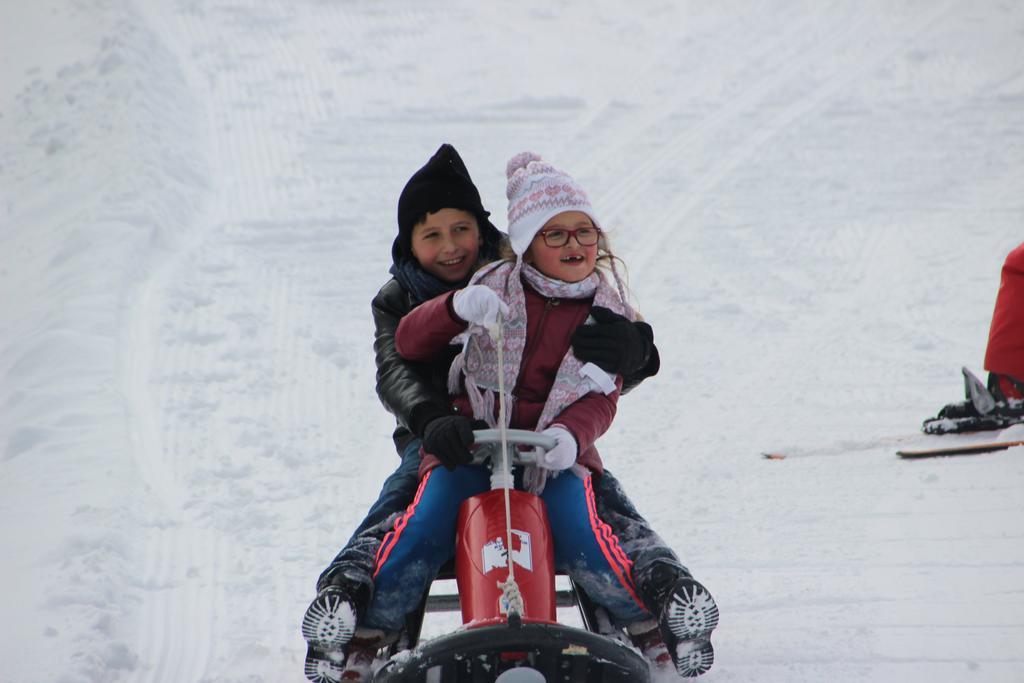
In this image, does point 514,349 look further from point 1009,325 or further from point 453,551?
point 1009,325

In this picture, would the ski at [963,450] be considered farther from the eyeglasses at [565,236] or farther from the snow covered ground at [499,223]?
the eyeglasses at [565,236]

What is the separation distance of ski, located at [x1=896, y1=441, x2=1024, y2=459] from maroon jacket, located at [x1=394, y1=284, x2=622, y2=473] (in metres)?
1.99

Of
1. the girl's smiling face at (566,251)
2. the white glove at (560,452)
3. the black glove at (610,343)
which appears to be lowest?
the white glove at (560,452)

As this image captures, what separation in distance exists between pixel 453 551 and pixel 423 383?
48 cm

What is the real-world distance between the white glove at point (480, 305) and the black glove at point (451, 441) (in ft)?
0.89

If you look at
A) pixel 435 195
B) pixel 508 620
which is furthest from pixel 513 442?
pixel 435 195

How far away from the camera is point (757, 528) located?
13.3ft

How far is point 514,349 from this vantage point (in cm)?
304

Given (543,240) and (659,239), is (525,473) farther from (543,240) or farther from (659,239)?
(659,239)

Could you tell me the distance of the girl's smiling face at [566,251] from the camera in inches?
120

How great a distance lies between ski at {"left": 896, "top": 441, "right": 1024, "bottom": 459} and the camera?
4586 mm

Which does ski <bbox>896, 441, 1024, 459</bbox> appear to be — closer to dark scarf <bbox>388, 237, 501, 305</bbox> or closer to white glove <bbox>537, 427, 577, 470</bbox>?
dark scarf <bbox>388, 237, 501, 305</bbox>

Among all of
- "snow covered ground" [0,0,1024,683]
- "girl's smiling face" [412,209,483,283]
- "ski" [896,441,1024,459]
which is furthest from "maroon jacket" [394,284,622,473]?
"ski" [896,441,1024,459]

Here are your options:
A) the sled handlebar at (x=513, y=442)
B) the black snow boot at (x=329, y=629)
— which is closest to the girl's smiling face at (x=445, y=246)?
the sled handlebar at (x=513, y=442)
